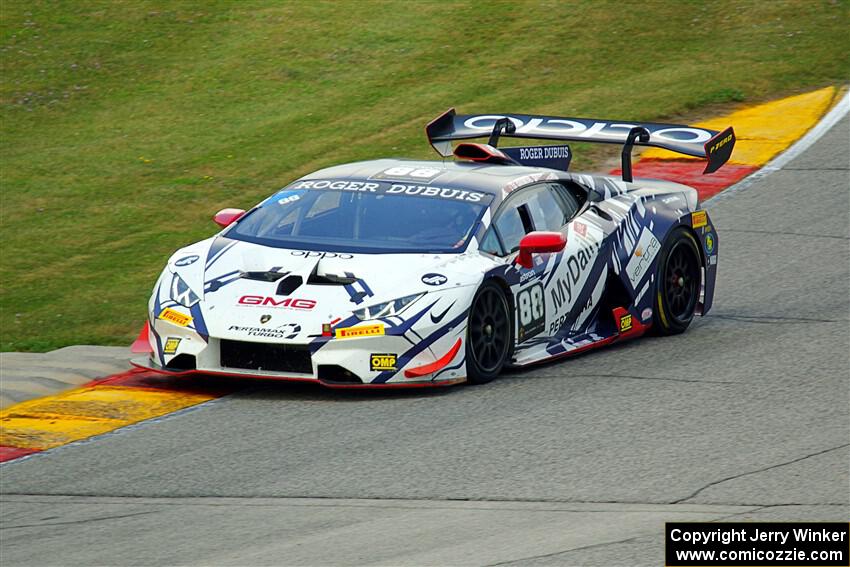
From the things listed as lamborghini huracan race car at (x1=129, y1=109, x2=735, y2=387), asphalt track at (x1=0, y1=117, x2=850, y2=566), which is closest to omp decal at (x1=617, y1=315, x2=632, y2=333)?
lamborghini huracan race car at (x1=129, y1=109, x2=735, y2=387)

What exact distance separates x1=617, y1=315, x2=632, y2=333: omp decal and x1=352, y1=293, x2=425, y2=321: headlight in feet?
7.11

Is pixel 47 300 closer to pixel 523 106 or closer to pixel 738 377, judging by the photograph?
pixel 738 377

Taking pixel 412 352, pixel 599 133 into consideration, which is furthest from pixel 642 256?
pixel 412 352

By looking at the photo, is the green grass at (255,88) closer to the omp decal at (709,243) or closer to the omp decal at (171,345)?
the omp decal at (171,345)

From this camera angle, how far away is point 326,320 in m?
8.71

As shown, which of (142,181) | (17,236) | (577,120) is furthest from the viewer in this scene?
(142,181)

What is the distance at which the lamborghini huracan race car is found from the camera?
876 cm

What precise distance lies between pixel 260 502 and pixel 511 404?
86.1 inches

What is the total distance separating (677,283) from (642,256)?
0.55 meters

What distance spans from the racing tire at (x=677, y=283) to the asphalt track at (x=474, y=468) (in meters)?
0.33

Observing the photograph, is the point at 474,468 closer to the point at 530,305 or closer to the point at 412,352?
the point at 412,352

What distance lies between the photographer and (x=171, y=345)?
29.6ft

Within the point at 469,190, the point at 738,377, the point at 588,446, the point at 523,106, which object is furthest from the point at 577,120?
the point at 523,106

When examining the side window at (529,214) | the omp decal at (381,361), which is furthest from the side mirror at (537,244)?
the omp decal at (381,361)
